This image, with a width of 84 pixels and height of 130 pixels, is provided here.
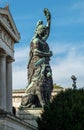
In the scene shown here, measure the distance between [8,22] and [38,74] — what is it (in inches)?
223

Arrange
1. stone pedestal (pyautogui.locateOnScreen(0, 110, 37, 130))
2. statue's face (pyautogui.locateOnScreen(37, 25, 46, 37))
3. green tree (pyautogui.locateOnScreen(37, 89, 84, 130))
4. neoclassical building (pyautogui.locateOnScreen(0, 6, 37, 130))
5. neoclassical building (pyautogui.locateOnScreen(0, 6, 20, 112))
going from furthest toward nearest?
1. statue's face (pyautogui.locateOnScreen(37, 25, 46, 37))
2. neoclassical building (pyautogui.locateOnScreen(0, 6, 20, 112))
3. neoclassical building (pyautogui.locateOnScreen(0, 6, 37, 130))
4. green tree (pyautogui.locateOnScreen(37, 89, 84, 130))
5. stone pedestal (pyautogui.locateOnScreen(0, 110, 37, 130))

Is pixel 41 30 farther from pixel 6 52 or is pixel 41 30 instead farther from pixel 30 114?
pixel 30 114

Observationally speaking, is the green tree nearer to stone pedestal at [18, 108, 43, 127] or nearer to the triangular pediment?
stone pedestal at [18, 108, 43, 127]

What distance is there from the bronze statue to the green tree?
5.63 metres

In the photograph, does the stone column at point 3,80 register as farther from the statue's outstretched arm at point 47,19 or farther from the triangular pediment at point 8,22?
Answer: the statue's outstretched arm at point 47,19

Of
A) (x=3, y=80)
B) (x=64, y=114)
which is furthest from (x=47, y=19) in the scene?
(x=64, y=114)

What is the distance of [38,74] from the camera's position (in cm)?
6156

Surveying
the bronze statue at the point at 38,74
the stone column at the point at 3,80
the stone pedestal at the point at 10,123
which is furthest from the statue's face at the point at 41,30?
the stone pedestal at the point at 10,123

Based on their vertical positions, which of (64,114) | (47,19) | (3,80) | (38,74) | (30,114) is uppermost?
(47,19)

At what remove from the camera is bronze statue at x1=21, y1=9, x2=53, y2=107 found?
6131 cm

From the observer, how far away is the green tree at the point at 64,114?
5316 cm

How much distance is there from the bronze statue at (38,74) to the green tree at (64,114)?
5631 mm

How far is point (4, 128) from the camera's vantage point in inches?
1893

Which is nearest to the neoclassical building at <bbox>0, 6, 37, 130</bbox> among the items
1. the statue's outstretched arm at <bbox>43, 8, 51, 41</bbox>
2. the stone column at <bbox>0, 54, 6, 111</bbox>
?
the stone column at <bbox>0, 54, 6, 111</bbox>
